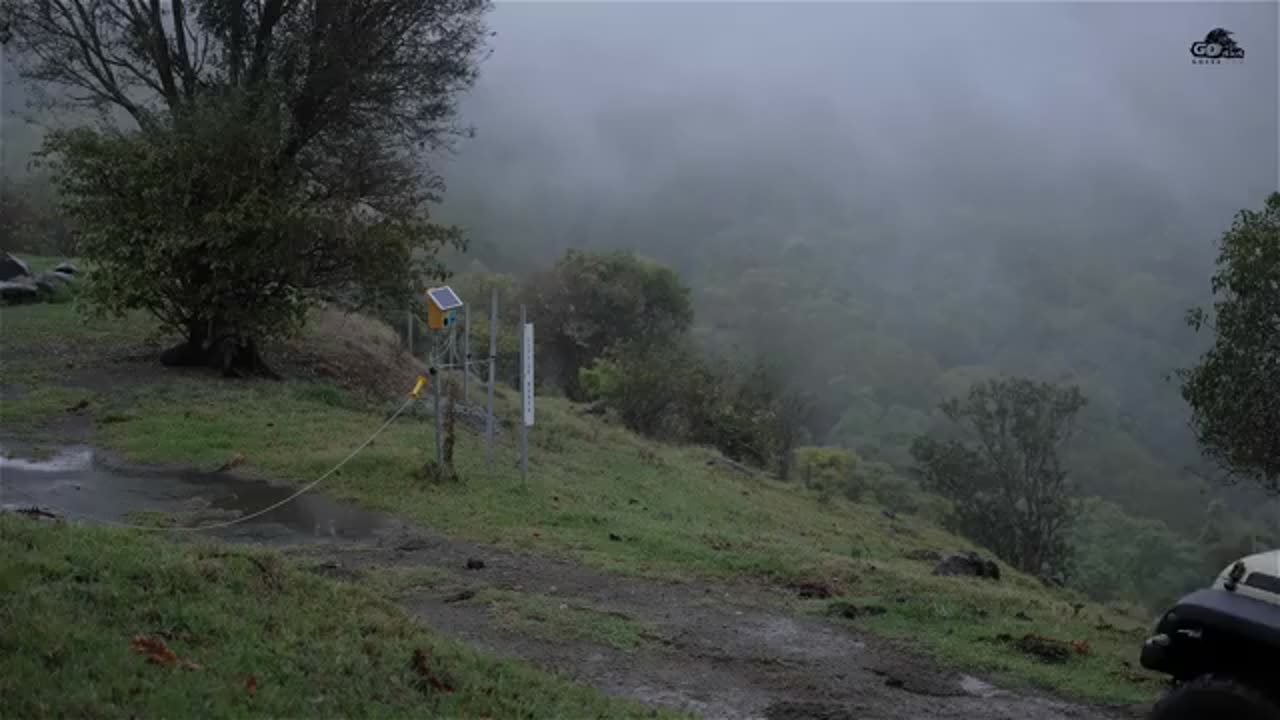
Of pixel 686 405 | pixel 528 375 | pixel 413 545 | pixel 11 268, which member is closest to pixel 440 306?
pixel 528 375

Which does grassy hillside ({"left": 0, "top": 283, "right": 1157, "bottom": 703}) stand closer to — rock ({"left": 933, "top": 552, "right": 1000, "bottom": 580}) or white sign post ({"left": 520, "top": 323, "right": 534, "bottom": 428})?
rock ({"left": 933, "top": 552, "right": 1000, "bottom": 580})

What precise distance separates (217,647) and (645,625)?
3.77 meters

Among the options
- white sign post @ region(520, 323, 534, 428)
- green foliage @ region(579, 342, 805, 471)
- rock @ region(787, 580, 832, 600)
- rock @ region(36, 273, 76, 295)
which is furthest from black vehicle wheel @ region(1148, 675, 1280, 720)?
green foliage @ region(579, 342, 805, 471)

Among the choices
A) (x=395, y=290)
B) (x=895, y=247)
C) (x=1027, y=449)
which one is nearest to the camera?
(x=395, y=290)

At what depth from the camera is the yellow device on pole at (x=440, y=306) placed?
13609 mm

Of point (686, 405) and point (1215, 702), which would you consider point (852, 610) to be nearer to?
point (1215, 702)

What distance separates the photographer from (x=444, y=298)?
543 inches

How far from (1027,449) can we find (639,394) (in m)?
14.0

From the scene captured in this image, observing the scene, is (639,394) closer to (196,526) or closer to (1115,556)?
(196,526)

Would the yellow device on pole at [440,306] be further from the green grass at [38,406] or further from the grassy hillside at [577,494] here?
the green grass at [38,406]

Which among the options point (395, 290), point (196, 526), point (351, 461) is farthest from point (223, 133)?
point (196, 526)

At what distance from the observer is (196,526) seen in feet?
37.6

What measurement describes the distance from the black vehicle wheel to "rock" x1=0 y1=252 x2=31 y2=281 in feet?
99.9

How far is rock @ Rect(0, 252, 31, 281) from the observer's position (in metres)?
29.0
